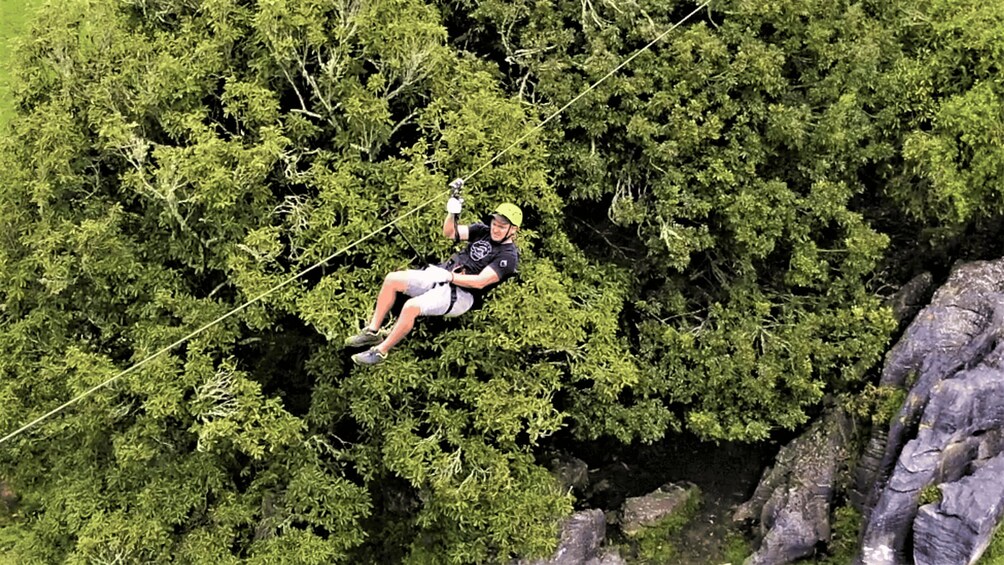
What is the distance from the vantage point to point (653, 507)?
476 inches

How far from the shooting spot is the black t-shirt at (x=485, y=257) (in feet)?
26.4

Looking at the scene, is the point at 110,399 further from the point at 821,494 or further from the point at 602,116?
the point at 821,494

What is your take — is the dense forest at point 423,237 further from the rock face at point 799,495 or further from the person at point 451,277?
the person at point 451,277

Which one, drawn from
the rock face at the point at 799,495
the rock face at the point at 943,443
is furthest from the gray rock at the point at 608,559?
the rock face at the point at 943,443

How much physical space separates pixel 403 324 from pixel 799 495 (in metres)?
6.48

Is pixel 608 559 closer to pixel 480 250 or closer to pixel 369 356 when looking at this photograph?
pixel 369 356

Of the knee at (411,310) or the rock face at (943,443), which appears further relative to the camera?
the rock face at (943,443)

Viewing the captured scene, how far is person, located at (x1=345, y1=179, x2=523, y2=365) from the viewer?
7.92 m

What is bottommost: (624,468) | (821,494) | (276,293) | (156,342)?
(624,468)

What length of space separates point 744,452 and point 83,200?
1027 centimetres

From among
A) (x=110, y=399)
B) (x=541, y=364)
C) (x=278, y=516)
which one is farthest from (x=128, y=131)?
(x=541, y=364)

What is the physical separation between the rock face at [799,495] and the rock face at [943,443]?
55cm

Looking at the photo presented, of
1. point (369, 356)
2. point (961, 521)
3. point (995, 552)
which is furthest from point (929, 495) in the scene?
point (369, 356)

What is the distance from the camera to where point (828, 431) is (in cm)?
1176
